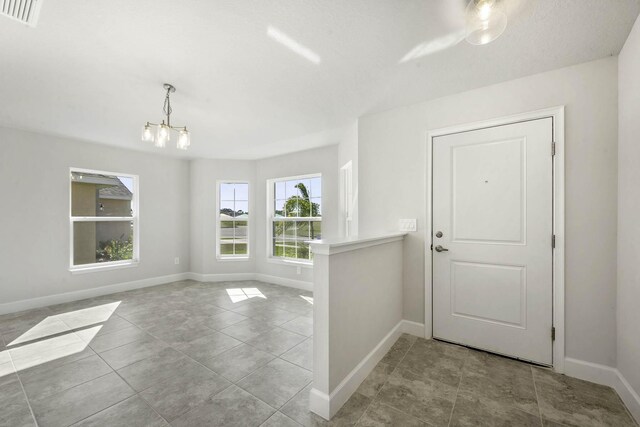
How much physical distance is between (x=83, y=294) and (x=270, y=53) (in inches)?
180

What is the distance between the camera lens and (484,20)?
1490 millimetres

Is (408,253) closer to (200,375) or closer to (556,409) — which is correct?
(556,409)

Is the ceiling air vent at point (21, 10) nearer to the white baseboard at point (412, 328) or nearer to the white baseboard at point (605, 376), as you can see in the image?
the white baseboard at point (412, 328)

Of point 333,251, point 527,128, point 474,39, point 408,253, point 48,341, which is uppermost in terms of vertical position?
point 474,39

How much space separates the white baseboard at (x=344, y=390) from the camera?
5.33 ft

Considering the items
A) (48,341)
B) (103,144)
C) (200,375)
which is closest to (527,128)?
(200,375)

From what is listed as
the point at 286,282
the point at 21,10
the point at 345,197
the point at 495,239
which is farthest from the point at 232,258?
the point at 495,239

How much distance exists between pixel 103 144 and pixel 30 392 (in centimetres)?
363

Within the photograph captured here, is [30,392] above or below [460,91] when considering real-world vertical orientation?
below

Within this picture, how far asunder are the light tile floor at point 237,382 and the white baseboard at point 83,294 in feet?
1.47

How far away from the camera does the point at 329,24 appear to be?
5.43ft

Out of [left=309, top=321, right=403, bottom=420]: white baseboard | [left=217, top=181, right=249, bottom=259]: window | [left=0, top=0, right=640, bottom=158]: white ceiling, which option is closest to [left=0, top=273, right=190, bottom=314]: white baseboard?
[left=217, top=181, right=249, bottom=259]: window

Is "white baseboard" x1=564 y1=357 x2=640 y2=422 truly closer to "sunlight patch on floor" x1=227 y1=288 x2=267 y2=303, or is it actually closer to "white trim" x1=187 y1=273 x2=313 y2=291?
"sunlight patch on floor" x1=227 y1=288 x2=267 y2=303

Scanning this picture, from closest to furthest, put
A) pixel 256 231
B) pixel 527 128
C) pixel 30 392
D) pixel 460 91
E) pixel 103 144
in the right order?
pixel 30 392 < pixel 527 128 < pixel 460 91 < pixel 103 144 < pixel 256 231
